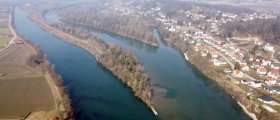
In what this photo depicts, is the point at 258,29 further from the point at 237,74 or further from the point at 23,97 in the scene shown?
the point at 23,97

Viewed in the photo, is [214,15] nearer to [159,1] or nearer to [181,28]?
[181,28]

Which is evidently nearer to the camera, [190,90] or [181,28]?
[190,90]

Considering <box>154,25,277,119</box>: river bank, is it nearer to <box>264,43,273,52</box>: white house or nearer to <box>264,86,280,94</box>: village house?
<box>264,86,280,94</box>: village house

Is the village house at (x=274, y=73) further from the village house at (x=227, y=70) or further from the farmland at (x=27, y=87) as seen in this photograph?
the farmland at (x=27, y=87)

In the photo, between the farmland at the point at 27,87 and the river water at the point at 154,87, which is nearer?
the farmland at the point at 27,87

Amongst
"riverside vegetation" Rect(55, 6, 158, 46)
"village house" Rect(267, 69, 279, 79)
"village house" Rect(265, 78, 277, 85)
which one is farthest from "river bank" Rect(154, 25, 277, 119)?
"riverside vegetation" Rect(55, 6, 158, 46)

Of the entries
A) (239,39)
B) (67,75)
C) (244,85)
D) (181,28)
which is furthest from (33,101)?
(181,28)

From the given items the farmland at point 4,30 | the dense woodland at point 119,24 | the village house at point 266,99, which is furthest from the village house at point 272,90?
the farmland at point 4,30
